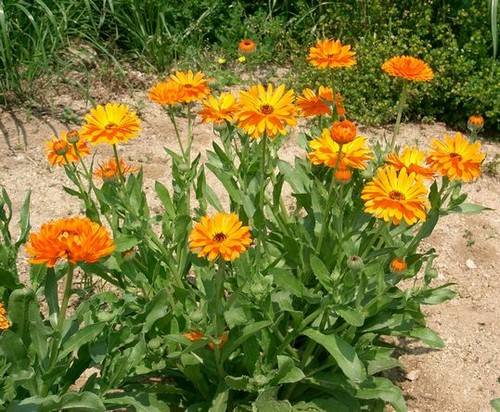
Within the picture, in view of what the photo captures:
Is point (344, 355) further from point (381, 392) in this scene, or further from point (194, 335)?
point (194, 335)

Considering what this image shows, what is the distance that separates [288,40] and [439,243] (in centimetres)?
199

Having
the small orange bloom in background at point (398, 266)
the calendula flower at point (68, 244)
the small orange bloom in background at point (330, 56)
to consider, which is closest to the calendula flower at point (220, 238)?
the calendula flower at point (68, 244)

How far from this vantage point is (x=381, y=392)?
7.57 ft

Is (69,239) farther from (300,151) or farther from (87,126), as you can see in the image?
(300,151)

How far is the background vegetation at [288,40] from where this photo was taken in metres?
4.35

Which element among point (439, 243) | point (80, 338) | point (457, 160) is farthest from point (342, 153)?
point (439, 243)

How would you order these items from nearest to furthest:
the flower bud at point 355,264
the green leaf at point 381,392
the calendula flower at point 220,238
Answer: the calendula flower at point 220,238 → the flower bud at point 355,264 → the green leaf at point 381,392

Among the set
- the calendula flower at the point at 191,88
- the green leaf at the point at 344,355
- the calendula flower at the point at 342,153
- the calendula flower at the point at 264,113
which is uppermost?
the calendula flower at the point at 264,113

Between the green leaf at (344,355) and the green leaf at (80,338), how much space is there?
23.9 inches

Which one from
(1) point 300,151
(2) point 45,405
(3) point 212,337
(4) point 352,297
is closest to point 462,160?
(4) point 352,297

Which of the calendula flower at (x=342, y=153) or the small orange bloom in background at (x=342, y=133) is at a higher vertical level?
the small orange bloom in background at (x=342, y=133)

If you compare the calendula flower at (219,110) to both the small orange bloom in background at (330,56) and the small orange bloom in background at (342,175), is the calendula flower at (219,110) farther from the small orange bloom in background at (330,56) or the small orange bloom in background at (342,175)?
the small orange bloom in background at (342,175)

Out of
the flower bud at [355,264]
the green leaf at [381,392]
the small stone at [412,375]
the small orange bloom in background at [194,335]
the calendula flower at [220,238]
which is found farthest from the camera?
the small stone at [412,375]

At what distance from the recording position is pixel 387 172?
203 centimetres
